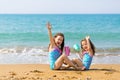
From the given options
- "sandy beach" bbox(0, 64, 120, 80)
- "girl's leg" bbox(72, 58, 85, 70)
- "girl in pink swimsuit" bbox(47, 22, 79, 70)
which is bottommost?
"sandy beach" bbox(0, 64, 120, 80)

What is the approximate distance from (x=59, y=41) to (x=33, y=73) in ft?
3.68

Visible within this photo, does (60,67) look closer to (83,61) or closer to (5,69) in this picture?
(83,61)

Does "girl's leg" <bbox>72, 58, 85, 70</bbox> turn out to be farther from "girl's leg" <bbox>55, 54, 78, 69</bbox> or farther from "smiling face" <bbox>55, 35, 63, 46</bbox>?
"smiling face" <bbox>55, 35, 63, 46</bbox>

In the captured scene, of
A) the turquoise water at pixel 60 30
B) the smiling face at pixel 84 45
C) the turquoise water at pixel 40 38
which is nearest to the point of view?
the smiling face at pixel 84 45

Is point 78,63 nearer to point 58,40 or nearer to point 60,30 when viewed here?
point 58,40

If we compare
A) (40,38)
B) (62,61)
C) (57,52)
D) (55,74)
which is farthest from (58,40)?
(40,38)

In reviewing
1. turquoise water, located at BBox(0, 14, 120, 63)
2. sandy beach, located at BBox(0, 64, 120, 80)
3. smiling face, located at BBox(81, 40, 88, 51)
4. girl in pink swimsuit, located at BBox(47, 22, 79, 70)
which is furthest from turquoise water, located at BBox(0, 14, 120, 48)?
sandy beach, located at BBox(0, 64, 120, 80)

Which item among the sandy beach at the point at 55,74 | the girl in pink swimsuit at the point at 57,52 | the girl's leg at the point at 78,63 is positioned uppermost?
the girl in pink swimsuit at the point at 57,52

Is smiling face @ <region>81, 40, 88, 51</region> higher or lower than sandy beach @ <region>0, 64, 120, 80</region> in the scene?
higher

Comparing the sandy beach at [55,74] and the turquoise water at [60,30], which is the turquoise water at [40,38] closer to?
the turquoise water at [60,30]

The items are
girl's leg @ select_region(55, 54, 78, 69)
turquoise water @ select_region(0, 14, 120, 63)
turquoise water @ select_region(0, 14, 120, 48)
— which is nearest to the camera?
girl's leg @ select_region(55, 54, 78, 69)

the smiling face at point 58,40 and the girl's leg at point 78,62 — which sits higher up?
the smiling face at point 58,40

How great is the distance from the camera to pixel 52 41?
8.83m

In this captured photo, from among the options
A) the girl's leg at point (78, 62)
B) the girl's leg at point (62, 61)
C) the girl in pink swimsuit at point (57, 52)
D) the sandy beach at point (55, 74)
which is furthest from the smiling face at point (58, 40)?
the sandy beach at point (55, 74)
